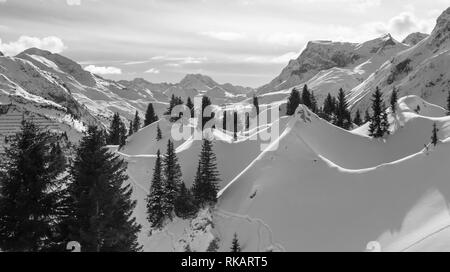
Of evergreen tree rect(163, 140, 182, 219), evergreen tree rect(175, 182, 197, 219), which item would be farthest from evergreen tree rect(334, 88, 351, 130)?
evergreen tree rect(175, 182, 197, 219)

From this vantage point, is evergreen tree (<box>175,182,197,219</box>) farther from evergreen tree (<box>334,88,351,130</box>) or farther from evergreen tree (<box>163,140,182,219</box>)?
evergreen tree (<box>334,88,351,130</box>)

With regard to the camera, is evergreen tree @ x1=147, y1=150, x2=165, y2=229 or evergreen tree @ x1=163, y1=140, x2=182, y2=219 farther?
evergreen tree @ x1=163, y1=140, x2=182, y2=219

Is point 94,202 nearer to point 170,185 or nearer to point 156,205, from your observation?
point 156,205

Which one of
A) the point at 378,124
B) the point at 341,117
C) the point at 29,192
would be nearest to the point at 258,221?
the point at 378,124

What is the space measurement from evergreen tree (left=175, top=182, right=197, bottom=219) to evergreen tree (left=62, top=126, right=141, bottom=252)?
45.7 meters

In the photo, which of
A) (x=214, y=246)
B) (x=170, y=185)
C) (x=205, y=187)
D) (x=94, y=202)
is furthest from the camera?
Result: (x=170, y=185)

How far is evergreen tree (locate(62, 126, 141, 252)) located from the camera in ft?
88.9

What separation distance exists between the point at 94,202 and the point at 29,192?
4712 millimetres

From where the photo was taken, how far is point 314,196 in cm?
7188

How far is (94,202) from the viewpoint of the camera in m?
27.9
